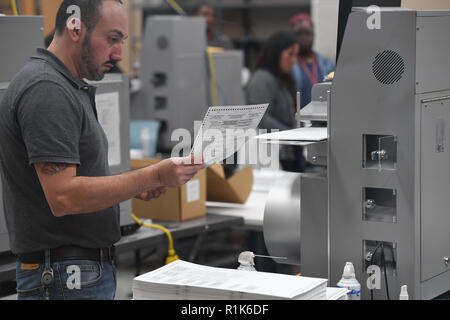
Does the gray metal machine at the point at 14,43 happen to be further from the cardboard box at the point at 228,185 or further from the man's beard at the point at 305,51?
the man's beard at the point at 305,51

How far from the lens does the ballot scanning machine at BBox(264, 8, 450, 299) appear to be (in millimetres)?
1693

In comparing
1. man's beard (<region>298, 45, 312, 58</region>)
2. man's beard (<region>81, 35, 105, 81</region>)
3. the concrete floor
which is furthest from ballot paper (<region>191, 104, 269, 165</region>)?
man's beard (<region>298, 45, 312, 58</region>)

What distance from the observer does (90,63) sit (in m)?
1.80

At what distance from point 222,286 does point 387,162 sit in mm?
529

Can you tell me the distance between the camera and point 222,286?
58.3 inches

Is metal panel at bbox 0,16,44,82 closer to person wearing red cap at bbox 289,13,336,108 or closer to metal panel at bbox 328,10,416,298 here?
metal panel at bbox 328,10,416,298

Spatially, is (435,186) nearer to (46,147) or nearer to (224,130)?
(224,130)

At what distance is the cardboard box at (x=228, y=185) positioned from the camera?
3490 mm

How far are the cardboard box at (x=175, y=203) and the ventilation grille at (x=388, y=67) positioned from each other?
5.20 feet

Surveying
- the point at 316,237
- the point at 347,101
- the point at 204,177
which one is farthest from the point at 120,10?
the point at 204,177

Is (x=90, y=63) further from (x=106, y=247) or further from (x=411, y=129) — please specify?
(x=411, y=129)

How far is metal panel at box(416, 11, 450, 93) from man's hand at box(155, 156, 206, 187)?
538 millimetres

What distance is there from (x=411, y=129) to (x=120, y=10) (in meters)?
0.74
